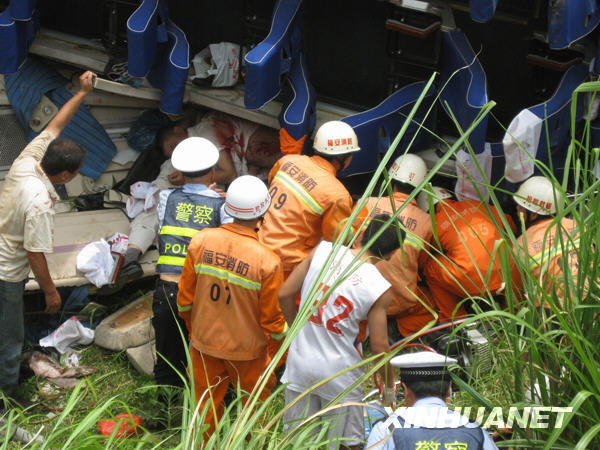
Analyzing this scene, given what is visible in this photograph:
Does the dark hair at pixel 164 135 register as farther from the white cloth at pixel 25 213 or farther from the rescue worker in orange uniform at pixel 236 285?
the rescue worker in orange uniform at pixel 236 285

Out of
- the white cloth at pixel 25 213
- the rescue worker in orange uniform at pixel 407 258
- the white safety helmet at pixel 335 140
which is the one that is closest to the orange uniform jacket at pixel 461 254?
the rescue worker in orange uniform at pixel 407 258

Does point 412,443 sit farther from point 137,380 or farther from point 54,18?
point 54,18

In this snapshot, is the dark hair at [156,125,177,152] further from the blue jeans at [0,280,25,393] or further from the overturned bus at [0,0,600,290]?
the blue jeans at [0,280,25,393]

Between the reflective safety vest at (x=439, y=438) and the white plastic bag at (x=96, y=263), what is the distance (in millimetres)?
3490

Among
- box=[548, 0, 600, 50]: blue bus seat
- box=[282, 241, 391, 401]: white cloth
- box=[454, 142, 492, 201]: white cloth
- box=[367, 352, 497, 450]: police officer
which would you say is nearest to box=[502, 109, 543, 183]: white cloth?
box=[454, 142, 492, 201]: white cloth

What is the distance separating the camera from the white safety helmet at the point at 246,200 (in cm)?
397

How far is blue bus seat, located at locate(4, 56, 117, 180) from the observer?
259 inches

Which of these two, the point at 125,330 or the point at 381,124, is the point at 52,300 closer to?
the point at 125,330

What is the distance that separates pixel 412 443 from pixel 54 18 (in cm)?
655

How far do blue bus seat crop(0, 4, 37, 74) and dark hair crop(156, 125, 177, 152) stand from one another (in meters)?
1.33

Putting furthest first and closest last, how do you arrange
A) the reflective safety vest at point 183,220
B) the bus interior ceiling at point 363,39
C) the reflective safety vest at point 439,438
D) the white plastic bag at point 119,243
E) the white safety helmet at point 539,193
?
the white plastic bag at point 119,243
the bus interior ceiling at point 363,39
the white safety helmet at point 539,193
the reflective safety vest at point 183,220
the reflective safety vest at point 439,438

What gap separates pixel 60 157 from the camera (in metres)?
4.45

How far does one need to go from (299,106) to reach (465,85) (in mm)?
1343

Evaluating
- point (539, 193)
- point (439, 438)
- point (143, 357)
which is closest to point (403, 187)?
point (539, 193)
